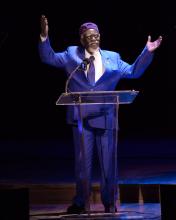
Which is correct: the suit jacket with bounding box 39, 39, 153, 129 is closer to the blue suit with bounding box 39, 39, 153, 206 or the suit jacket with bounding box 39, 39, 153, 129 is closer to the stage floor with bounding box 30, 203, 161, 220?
the blue suit with bounding box 39, 39, 153, 206

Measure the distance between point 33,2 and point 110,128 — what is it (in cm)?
413

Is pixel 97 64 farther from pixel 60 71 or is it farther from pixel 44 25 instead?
pixel 60 71

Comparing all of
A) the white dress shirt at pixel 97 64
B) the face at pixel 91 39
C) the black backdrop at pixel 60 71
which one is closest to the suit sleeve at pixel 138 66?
the white dress shirt at pixel 97 64

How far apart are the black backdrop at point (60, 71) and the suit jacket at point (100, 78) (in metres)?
3.24

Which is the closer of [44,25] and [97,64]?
[44,25]

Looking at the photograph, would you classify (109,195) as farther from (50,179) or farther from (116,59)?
(50,179)

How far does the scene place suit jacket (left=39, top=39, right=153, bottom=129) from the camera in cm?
443

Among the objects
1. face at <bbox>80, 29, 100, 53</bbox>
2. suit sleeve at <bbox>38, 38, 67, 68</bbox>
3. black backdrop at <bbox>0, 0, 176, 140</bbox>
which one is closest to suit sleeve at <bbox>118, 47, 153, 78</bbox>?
face at <bbox>80, 29, 100, 53</bbox>

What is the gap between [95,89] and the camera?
4449 mm

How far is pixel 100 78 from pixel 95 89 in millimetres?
95

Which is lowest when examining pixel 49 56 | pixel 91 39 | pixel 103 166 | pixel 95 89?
pixel 103 166

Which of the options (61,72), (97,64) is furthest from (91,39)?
(61,72)

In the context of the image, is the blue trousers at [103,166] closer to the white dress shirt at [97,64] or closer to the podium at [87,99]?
the podium at [87,99]

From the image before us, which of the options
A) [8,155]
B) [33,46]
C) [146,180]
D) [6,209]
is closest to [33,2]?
[33,46]
